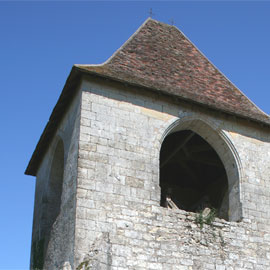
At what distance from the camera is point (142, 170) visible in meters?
10.1

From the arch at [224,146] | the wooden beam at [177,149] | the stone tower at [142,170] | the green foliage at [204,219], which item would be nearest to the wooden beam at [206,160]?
the stone tower at [142,170]

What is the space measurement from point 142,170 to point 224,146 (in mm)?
1872

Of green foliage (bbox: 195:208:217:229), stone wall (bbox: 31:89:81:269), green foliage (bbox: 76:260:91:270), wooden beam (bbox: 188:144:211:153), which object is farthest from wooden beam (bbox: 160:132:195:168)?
green foliage (bbox: 76:260:91:270)

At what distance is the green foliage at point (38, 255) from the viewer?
36.7ft

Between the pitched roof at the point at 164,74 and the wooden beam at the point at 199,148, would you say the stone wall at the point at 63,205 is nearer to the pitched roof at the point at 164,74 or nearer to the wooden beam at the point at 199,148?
the pitched roof at the point at 164,74

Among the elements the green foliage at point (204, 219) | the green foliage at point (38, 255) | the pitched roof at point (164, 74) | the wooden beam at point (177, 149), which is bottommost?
the green foliage at point (38, 255)

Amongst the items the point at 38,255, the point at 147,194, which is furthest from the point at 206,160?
the point at 38,255

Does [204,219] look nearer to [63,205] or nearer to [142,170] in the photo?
[142,170]

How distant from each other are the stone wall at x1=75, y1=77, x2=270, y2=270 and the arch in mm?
18

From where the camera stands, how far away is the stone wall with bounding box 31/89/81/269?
9547mm

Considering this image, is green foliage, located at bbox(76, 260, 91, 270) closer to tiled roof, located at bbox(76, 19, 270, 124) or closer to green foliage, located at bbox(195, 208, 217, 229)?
green foliage, located at bbox(195, 208, 217, 229)

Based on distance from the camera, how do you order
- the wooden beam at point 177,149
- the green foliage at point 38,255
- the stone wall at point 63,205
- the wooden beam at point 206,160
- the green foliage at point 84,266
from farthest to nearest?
1. the wooden beam at point 206,160
2. the wooden beam at point 177,149
3. the green foliage at point 38,255
4. the stone wall at point 63,205
5. the green foliage at point 84,266

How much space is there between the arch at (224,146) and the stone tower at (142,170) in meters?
0.02

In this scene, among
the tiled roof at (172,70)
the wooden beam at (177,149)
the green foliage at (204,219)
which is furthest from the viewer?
the wooden beam at (177,149)
